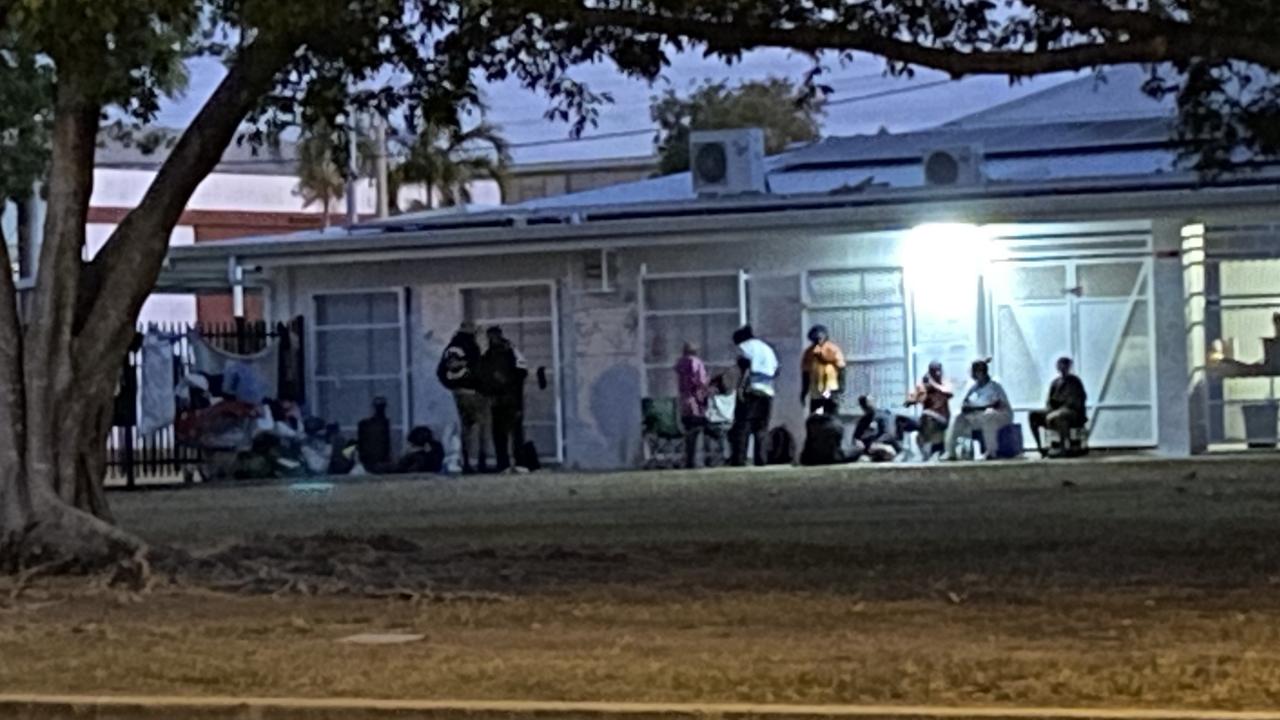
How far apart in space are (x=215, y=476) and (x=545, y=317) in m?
5.43

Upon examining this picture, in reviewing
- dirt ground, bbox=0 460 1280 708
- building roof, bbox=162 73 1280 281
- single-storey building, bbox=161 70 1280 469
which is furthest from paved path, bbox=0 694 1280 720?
single-storey building, bbox=161 70 1280 469

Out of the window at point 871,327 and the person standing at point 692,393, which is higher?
the window at point 871,327

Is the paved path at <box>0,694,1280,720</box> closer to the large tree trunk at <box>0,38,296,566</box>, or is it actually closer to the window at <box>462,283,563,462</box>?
the large tree trunk at <box>0,38,296,566</box>

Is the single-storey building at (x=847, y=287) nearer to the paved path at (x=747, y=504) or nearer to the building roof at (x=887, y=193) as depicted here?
the building roof at (x=887, y=193)

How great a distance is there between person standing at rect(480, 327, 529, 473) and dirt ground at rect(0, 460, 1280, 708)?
289 inches

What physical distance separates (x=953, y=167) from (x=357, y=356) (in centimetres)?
904

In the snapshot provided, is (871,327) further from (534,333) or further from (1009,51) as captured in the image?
(1009,51)

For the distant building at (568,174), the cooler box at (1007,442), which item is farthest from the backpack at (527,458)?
the distant building at (568,174)

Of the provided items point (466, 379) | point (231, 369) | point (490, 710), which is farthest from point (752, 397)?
point (490, 710)

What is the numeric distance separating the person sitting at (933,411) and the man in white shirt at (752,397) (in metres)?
1.95

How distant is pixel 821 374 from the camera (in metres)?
31.6

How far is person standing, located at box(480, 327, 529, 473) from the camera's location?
31.8 metres

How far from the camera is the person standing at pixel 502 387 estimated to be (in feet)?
104

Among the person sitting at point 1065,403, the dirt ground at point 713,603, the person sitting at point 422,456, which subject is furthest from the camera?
the person sitting at point 422,456
